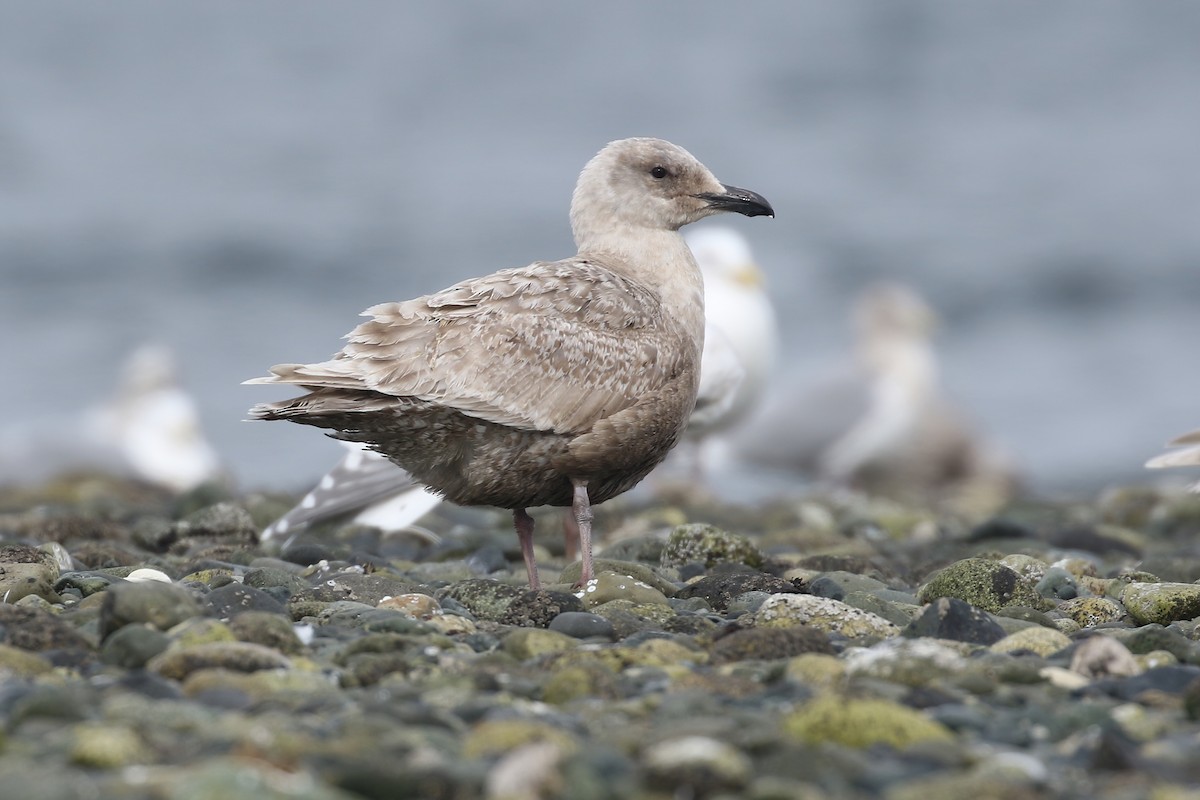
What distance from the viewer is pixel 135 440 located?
14.6 metres

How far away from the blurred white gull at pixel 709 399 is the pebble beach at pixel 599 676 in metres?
0.68

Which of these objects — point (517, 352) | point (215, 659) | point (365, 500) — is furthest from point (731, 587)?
point (365, 500)

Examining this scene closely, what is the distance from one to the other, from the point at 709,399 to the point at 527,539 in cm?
326

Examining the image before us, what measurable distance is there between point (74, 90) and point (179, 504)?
2193 cm

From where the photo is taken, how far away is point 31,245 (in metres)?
23.6

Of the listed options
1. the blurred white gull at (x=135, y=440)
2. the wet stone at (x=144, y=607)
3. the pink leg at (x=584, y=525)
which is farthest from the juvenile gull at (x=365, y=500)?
the blurred white gull at (x=135, y=440)

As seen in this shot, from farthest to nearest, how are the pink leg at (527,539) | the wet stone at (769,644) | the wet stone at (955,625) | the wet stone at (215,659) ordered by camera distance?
the pink leg at (527,539)
the wet stone at (955,625)
the wet stone at (769,644)
the wet stone at (215,659)

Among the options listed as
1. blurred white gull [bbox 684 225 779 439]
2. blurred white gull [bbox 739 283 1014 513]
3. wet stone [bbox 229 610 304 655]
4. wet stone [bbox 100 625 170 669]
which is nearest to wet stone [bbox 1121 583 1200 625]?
wet stone [bbox 229 610 304 655]

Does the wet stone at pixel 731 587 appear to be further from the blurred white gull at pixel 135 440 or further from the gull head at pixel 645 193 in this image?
the blurred white gull at pixel 135 440

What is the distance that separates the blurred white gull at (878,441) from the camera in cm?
1423

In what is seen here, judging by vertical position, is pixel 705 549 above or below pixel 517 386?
below

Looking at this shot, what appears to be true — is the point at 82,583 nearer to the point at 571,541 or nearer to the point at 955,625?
the point at 571,541

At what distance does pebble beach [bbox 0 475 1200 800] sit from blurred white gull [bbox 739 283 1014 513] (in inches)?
263

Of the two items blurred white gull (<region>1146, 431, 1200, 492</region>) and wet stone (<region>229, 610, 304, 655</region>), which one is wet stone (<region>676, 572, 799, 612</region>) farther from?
blurred white gull (<region>1146, 431, 1200, 492</region>)
